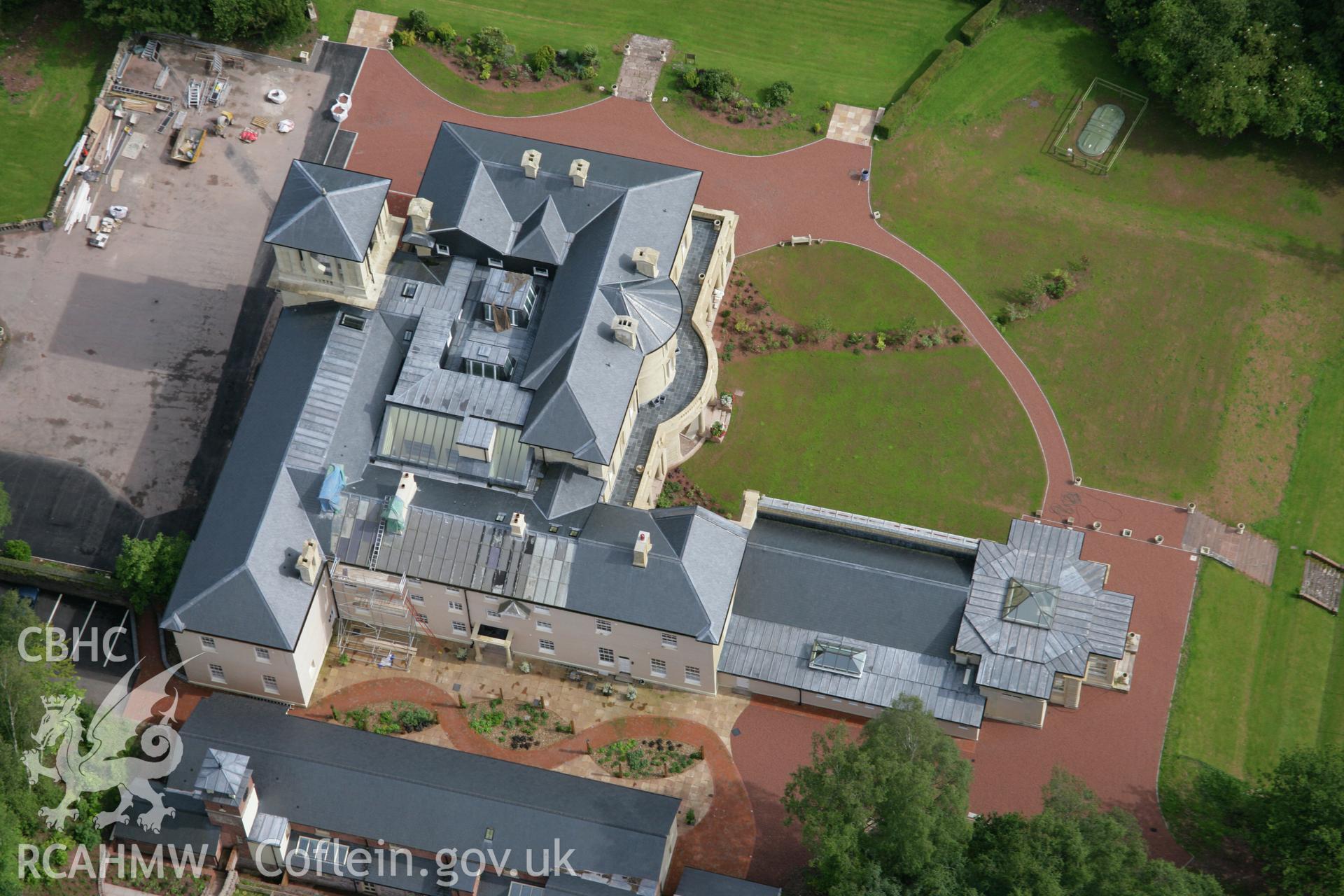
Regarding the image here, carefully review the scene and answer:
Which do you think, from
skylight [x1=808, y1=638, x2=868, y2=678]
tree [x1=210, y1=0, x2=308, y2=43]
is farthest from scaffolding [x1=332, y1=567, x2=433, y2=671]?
tree [x1=210, y1=0, x2=308, y2=43]

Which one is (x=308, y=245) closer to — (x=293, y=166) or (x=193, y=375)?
(x=293, y=166)

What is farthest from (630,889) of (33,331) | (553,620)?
(33,331)

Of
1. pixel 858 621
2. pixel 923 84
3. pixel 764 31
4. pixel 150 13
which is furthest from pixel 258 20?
pixel 858 621

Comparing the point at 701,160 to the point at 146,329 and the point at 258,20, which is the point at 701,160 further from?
the point at 146,329

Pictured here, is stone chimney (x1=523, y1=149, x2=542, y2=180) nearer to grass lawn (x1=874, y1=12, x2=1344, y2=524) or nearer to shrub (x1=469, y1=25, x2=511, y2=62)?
shrub (x1=469, y1=25, x2=511, y2=62)

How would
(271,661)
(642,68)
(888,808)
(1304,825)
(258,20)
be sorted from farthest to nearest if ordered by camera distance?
(642,68)
(258,20)
(271,661)
(1304,825)
(888,808)

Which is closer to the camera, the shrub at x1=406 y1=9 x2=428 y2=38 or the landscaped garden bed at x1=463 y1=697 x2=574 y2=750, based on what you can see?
the landscaped garden bed at x1=463 y1=697 x2=574 y2=750
